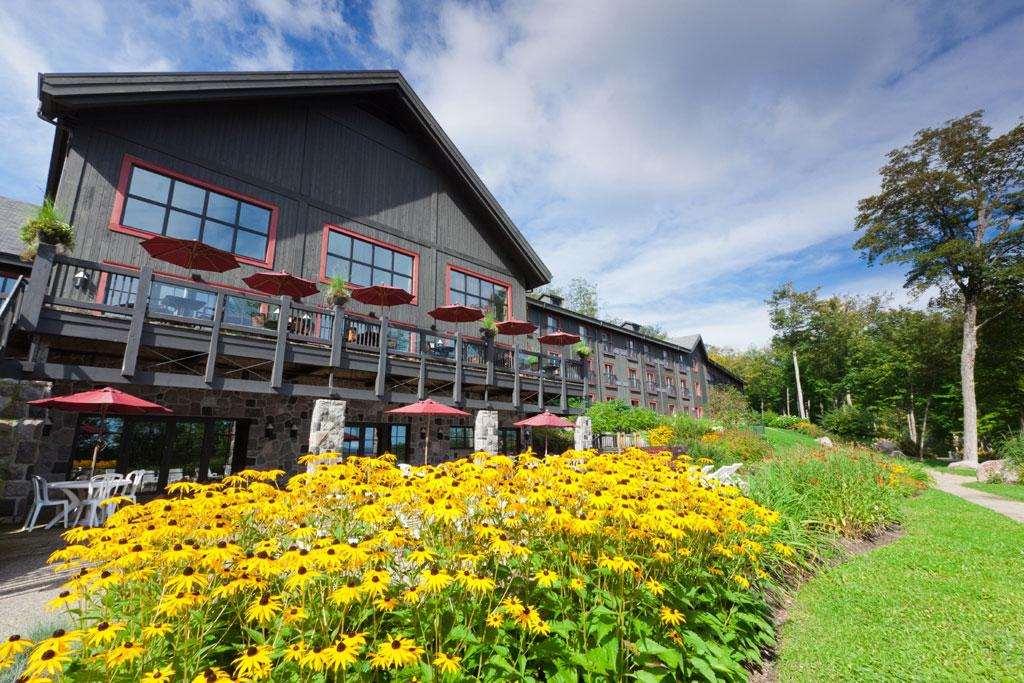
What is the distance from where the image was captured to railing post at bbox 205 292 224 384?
29.5 feet

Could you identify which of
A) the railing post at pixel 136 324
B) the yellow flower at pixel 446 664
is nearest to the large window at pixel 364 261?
the railing post at pixel 136 324

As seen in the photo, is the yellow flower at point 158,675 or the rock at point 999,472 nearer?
the yellow flower at point 158,675

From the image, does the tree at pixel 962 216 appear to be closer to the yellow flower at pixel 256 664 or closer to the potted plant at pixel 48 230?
the yellow flower at pixel 256 664

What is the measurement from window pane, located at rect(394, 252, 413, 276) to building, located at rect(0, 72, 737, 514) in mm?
61

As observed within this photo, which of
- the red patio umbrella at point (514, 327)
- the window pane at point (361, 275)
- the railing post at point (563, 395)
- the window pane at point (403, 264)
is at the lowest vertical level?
the railing post at point (563, 395)

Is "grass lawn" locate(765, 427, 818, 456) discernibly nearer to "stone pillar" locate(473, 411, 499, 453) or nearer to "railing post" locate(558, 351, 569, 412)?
"railing post" locate(558, 351, 569, 412)

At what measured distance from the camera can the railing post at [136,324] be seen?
8258 mm

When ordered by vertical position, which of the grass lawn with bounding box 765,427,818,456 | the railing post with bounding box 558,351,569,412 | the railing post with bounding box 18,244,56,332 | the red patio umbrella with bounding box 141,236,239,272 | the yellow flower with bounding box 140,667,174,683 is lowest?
the grass lawn with bounding box 765,427,818,456

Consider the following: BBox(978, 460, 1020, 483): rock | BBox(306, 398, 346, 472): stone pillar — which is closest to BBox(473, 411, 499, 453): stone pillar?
BBox(306, 398, 346, 472): stone pillar

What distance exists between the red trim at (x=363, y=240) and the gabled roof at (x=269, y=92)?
152 inches

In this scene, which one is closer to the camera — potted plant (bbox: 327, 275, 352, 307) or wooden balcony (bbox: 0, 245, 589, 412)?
wooden balcony (bbox: 0, 245, 589, 412)

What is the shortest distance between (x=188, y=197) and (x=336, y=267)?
13.2ft

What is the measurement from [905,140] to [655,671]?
106ft

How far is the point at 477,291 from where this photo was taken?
1777cm
